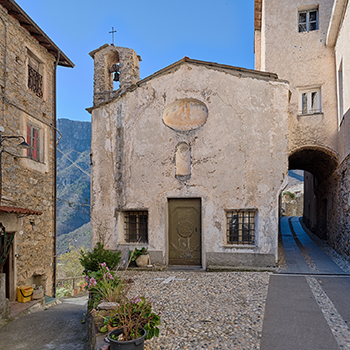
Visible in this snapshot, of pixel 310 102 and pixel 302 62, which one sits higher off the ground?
pixel 302 62

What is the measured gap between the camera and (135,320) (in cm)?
386

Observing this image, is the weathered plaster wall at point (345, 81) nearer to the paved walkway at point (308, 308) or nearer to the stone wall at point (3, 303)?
the paved walkway at point (308, 308)

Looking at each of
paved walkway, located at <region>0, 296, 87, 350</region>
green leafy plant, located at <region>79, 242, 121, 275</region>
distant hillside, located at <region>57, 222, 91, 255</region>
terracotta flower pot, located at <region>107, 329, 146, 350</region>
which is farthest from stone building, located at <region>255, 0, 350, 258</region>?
distant hillside, located at <region>57, 222, 91, 255</region>

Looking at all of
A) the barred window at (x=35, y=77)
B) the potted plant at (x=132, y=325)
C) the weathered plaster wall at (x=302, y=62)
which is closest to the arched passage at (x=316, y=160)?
the weathered plaster wall at (x=302, y=62)

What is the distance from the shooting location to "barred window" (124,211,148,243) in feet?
32.6

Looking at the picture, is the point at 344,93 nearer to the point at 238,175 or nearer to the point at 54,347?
the point at 238,175

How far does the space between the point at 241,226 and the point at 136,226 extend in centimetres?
321

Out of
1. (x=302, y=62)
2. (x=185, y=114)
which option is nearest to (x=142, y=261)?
(x=185, y=114)

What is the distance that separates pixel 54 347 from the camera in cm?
530

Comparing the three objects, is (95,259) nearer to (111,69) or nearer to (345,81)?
(345,81)

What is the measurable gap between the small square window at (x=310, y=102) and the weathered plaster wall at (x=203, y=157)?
2.69 metres

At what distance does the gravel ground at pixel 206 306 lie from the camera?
13.7ft

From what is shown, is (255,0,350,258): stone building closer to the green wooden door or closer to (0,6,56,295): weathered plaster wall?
the green wooden door

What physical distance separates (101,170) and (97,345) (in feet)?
21.9
